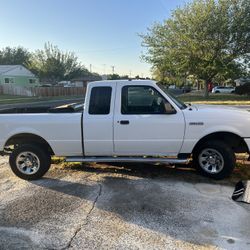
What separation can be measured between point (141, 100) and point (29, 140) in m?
2.42

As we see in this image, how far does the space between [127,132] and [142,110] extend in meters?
0.51

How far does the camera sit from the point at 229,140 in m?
5.91

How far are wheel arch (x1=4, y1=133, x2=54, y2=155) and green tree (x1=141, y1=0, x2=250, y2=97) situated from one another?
84.1 feet

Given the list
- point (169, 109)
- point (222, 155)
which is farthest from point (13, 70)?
point (222, 155)

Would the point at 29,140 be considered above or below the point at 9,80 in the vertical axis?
below

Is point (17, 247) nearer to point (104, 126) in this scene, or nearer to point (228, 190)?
point (104, 126)

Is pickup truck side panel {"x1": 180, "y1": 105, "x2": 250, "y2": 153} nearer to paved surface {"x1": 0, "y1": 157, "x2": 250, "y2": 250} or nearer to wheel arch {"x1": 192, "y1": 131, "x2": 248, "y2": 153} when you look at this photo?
wheel arch {"x1": 192, "y1": 131, "x2": 248, "y2": 153}

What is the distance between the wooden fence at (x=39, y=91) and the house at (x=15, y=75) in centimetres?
768

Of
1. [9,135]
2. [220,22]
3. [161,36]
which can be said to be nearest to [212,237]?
[9,135]

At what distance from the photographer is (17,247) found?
3639 mm

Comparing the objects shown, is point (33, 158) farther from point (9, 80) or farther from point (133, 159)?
point (9, 80)

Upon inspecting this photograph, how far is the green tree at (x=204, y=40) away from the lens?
28516 mm

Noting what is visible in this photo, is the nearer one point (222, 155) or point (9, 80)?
point (222, 155)

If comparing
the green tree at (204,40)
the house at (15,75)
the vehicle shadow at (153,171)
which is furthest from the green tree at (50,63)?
the vehicle shadow at (153,171)
